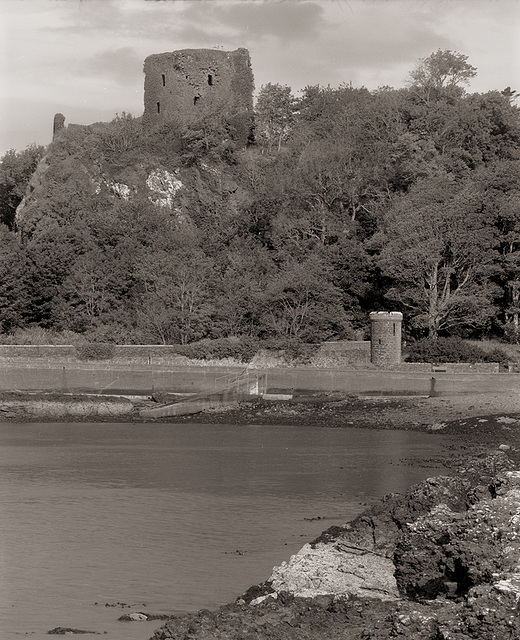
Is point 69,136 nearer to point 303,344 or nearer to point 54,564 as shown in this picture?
point 303,344

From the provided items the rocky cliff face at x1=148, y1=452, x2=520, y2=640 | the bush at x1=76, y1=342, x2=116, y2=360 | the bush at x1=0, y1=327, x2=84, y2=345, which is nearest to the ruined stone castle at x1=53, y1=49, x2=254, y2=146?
the bush at x1=0, y1=327, x2=84, y2=345

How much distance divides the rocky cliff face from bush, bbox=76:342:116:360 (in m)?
26.2

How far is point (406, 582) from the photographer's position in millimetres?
9258

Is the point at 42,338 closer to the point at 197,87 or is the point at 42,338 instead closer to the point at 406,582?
the point at 197,87

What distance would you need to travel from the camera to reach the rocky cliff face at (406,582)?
A: 22.6 ft

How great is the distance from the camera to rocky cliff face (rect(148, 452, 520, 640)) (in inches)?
272

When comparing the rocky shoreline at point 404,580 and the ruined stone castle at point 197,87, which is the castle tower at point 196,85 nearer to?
the ruined stone castle at point 197,87

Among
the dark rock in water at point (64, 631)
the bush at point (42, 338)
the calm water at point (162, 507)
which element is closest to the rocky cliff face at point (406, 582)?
the calm water at point (162, 507)

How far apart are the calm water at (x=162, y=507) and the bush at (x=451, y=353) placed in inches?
348

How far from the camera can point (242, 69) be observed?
58750mm

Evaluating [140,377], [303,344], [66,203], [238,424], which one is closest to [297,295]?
[303,344]

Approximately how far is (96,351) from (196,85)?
25487 millimetres

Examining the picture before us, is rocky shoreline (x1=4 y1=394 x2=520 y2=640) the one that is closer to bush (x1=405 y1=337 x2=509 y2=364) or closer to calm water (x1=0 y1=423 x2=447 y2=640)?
calm water (x1=0 y1=423 x2=447 y2=640)

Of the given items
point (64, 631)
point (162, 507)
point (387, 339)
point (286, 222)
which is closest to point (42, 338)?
point (286, 222)
